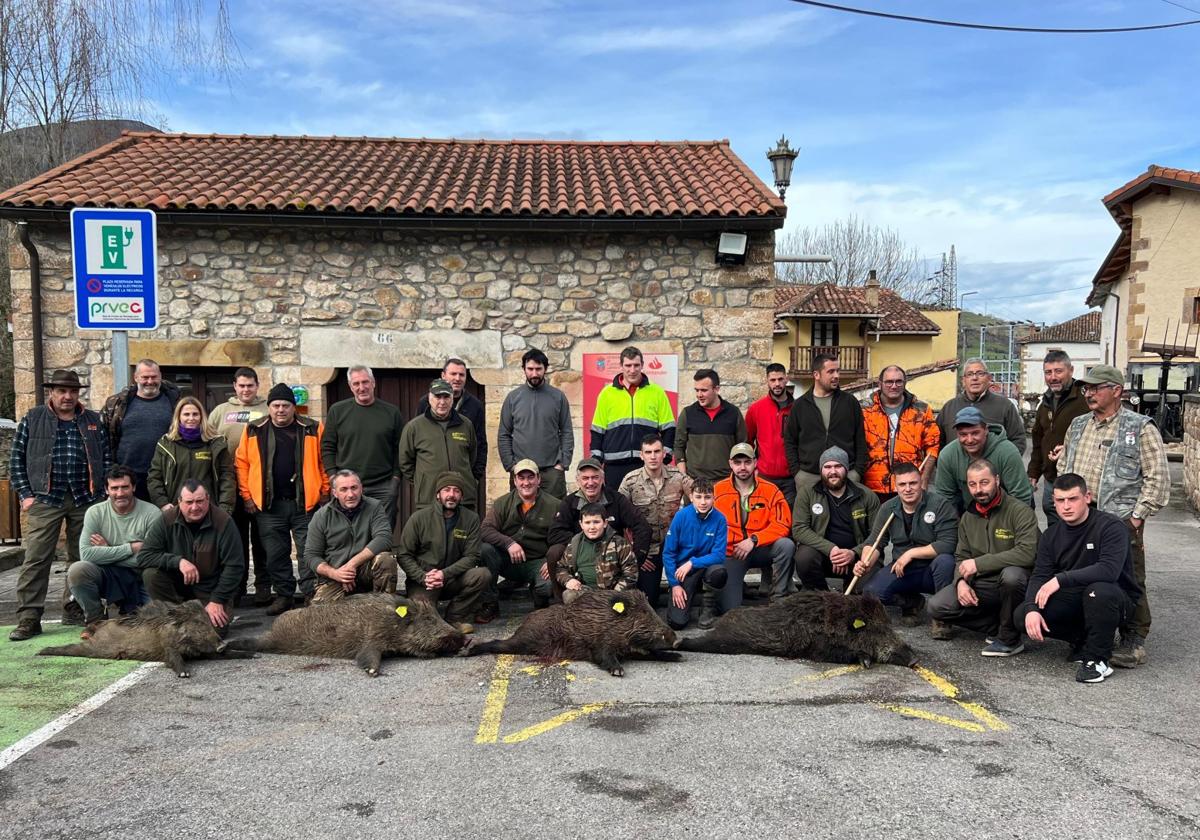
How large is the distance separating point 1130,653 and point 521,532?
13.6 ft

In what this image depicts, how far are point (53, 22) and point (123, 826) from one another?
14.4 m

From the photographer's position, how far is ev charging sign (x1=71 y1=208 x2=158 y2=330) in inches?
228

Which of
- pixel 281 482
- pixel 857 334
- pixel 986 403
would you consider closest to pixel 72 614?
pixel 281 482

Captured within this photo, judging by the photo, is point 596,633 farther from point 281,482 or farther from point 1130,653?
point 1130,653

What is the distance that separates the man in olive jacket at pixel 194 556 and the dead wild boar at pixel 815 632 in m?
3.16

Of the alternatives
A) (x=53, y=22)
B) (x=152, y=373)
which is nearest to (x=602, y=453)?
(x=152, y=373)

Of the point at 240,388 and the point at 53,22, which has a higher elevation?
the point at 53,22

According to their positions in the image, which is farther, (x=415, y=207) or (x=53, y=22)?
(x=53, y=22)

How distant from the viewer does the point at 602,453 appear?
7.14 m

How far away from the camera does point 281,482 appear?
6.53m

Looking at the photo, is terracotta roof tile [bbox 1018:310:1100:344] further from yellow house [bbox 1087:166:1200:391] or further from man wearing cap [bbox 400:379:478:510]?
man wearing cap [bbox 400:379:478:510]

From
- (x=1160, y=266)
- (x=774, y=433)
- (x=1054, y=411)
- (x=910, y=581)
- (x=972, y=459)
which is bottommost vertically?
(x=910, y=581)

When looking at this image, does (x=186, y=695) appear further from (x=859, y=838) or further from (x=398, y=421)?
(x=859, y=838)

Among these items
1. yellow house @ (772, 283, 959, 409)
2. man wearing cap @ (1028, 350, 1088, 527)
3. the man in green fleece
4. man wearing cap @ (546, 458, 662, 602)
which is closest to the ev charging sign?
the man in green fleece
